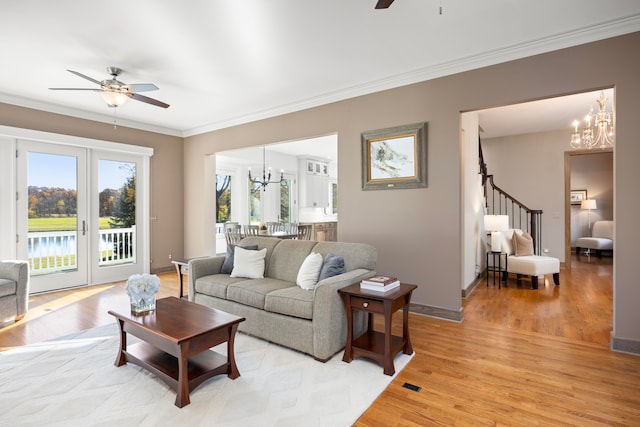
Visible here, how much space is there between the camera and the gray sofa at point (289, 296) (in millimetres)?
2684

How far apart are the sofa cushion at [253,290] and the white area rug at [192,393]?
425 mm

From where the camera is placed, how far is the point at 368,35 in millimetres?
3049

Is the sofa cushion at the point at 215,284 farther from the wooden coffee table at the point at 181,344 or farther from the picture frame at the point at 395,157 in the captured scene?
the picture frame at the point at 395,157

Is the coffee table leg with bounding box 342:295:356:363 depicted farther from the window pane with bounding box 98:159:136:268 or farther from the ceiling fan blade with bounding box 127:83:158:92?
the window pane with bounding box 98:159:136:268

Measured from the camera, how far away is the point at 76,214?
527 cm

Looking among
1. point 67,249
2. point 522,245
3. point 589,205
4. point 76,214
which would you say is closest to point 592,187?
point 589,205

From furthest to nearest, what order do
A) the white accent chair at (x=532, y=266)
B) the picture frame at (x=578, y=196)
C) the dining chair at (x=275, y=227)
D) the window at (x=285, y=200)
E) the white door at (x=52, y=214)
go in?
the window at (x=285, y=200) < the picture frame at (x=578, y=196) < the dining chair at (x=275, y=227) < the white accent chair at (x=532, y=266) < the white door at (x=52, y=214)

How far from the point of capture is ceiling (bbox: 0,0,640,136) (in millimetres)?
2633

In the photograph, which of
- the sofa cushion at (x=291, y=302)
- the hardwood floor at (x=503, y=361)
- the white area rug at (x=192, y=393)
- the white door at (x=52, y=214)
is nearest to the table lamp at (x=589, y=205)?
the hardwood floor at (x=503, y=361)

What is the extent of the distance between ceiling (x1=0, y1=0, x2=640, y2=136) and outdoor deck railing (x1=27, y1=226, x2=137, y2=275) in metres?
2.04

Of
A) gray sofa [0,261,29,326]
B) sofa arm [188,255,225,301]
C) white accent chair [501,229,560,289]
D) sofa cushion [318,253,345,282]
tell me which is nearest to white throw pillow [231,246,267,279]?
sofa arm [188,255,225,301]

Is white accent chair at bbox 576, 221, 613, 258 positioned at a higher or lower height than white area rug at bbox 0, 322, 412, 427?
higher

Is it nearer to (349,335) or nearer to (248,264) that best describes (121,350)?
(248,264)

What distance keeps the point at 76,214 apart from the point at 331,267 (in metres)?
4.54
